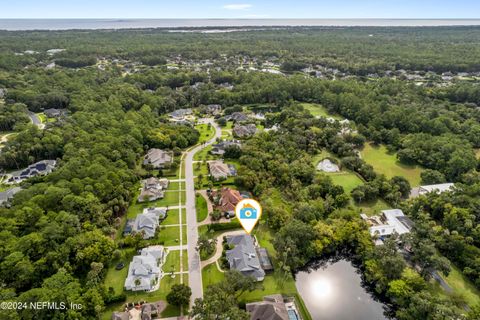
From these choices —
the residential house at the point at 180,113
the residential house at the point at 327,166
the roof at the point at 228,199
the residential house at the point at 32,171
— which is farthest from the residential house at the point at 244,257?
the residential house at the point at 180,113

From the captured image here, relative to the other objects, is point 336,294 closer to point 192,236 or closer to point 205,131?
point 192,236

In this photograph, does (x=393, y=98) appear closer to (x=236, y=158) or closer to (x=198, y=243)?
(x=236, y=158)

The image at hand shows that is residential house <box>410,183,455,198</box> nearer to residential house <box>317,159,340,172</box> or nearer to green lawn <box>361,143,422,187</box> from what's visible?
green lawn <box>361,143,422,187</box>

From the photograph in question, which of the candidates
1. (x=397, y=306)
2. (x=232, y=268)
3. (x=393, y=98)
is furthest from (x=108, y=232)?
(x=393, y=98)

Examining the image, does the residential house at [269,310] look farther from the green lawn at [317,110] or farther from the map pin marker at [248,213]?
the green lawn at [317,110]

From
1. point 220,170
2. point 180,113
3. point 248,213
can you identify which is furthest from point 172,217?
point 180,113

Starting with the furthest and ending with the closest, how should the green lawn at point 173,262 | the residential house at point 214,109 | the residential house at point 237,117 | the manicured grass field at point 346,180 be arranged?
1. the residential house at point 214,109
2. the residential house at point 237,117
3. the manicured grass field at point 346,180
4. the green lawn at point 173,262

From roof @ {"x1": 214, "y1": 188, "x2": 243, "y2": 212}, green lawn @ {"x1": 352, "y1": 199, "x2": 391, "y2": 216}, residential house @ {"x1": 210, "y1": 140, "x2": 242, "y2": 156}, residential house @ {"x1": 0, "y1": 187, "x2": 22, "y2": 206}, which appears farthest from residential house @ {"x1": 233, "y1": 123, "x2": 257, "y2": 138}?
residential house @ {"x1": 0, "y1": 187, "x2": 22, "y2": 206}
